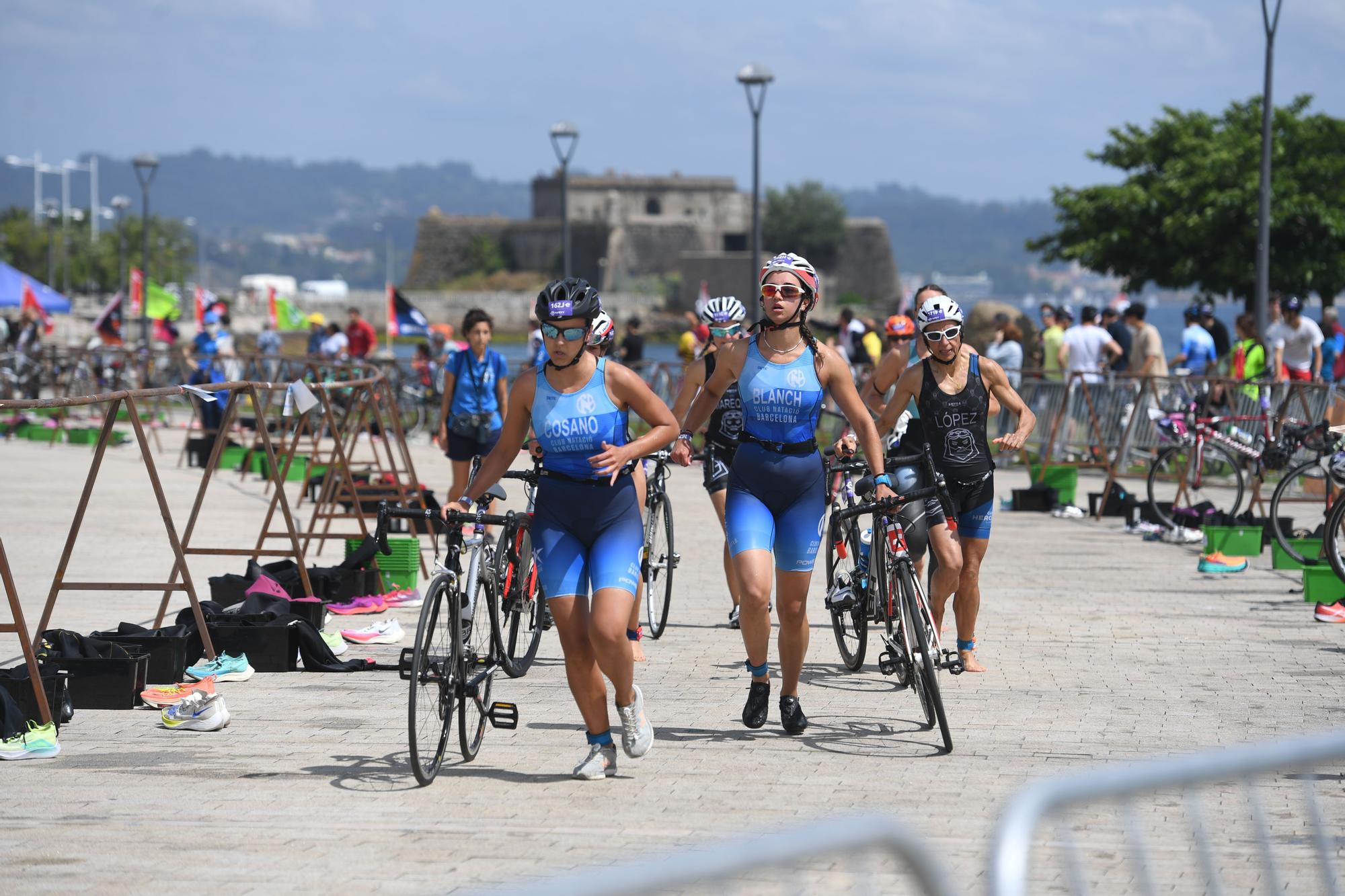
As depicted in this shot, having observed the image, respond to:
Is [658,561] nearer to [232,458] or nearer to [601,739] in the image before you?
Answer: [601,739]

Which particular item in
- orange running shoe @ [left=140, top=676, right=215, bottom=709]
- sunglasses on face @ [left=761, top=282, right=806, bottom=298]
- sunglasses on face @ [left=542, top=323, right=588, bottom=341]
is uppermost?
sunglasses on face @ [left=761, top=282, right=806, bottom=298]

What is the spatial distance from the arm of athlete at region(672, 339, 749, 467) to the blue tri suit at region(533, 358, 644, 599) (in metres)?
0.90

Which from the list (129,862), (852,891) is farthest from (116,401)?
(852,891)

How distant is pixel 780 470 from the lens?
695 centimetres

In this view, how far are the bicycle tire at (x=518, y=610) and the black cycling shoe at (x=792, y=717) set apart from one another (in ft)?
4.30

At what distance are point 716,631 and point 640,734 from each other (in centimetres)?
352

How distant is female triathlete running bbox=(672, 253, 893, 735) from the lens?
694 centimetres

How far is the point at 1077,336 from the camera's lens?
20406 millimetres

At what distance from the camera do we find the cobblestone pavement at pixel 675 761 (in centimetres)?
516

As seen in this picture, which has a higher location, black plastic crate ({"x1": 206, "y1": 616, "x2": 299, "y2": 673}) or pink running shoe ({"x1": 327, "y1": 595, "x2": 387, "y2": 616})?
black plastic crate ({"x1": 206, "y1": 616, "x2": 299, "y2": 673})

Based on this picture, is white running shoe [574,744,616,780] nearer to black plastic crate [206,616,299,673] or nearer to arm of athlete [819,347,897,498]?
arm of athlete [819,347,897,498]

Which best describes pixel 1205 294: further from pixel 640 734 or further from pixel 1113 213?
pixel 640 734

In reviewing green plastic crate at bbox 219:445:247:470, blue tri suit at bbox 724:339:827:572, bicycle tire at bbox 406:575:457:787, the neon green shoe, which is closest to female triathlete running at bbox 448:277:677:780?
bicycle tire at bbox 406:575:457:787

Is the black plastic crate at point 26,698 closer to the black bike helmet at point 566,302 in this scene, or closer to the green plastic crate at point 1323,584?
the black bike helmet at point 566,302
